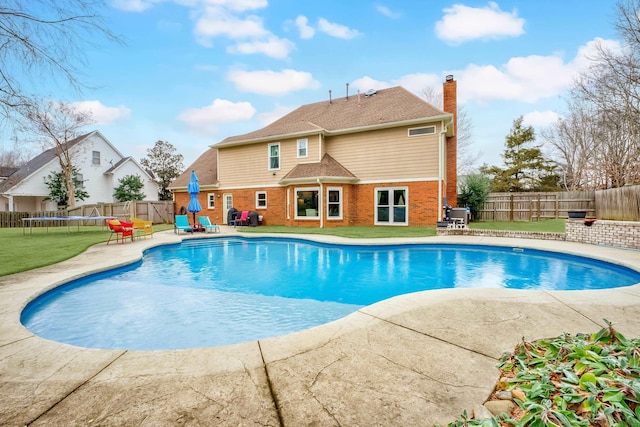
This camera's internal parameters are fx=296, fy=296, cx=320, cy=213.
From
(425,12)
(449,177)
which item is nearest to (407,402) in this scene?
(425,12)

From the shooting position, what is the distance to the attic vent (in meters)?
14.9

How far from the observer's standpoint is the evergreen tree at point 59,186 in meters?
25.3

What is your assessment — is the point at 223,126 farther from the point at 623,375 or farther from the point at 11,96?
the point at 623,375

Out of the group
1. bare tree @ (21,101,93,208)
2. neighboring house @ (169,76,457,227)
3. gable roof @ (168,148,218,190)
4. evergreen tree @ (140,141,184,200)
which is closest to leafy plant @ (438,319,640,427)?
neighboring house @ (169,76,457,227)

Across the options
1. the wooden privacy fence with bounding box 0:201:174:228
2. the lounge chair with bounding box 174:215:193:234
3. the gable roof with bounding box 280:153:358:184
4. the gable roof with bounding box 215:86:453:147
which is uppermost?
the gable roof with bounding box 215:86:453:147

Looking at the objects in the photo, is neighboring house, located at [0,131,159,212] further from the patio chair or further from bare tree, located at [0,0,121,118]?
bare tree, located at [0,0,121,118]

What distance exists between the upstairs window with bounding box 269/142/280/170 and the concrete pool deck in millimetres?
15404

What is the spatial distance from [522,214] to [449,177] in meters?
6.19

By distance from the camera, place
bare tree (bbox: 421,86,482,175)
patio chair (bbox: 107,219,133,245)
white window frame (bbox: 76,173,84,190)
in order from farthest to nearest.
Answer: white window frame (bbox: 76,173,84,190), bare tree (bbox: 421,86,482,175), patio chair (bbox: 107,219,133,245)

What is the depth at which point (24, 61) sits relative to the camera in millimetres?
4289

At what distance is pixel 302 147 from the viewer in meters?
17.7

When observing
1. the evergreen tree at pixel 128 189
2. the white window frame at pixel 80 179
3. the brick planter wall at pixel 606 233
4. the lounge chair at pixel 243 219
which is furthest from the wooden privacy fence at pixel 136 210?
the brick planter wall at pixel 606 233

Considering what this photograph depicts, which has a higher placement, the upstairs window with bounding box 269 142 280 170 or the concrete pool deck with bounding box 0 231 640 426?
the upstairs window with bounding box 269 142 280 170

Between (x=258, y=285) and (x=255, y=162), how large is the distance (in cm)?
1385
